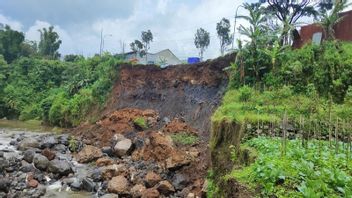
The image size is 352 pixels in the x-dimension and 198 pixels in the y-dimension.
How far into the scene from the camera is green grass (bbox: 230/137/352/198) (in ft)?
19.4

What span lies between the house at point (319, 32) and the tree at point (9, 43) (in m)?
45.5

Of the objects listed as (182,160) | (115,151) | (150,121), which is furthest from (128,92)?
(182,160)

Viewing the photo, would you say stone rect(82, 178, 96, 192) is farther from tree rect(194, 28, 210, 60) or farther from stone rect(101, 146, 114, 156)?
tree rect(194, 28, 210, 60)

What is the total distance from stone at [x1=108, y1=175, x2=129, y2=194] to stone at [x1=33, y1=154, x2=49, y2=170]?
437 centimetres

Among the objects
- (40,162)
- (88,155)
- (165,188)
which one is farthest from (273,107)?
(40,162)

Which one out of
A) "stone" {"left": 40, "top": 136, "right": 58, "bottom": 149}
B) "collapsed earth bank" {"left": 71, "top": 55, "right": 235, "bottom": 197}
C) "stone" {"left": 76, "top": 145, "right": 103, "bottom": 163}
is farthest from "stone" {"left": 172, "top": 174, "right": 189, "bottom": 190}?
"stone" {"left": 40, "top": 136, "right": 58, "bottom": 149}

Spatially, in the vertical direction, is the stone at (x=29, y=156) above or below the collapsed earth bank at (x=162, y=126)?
below

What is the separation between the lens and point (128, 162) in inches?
763

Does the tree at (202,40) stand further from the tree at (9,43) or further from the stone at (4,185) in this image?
the stone at (4,185)

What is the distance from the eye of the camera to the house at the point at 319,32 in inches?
926

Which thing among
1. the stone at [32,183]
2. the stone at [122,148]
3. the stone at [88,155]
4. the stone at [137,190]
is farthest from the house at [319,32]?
the stone at [32,183]

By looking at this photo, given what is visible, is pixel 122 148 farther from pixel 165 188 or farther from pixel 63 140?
pixel 165 188

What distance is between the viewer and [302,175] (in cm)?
649

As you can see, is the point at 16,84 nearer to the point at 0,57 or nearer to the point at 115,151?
the point at 0,57
